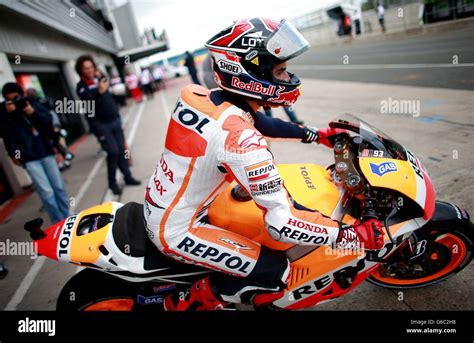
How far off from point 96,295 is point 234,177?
135cm

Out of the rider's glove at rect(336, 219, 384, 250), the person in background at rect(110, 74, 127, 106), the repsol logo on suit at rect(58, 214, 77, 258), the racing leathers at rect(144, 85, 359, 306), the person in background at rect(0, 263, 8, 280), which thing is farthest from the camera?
the person in background at rect(110, 74, 127, 106)

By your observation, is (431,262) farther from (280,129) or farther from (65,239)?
(65,239)

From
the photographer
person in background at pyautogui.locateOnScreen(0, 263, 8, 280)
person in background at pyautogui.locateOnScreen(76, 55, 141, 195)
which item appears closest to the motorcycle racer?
person in background at pyautogui.locateOnScreen(0, 263, 8, 280)

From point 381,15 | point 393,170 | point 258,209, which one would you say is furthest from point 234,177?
point 381,15

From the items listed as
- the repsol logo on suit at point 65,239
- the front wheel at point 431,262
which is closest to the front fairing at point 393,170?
the front wheel at point 431,262

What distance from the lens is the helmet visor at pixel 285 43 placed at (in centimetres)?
176

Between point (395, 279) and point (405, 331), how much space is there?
558 millimetres

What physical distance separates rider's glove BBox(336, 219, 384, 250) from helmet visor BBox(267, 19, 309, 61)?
103 centimetres

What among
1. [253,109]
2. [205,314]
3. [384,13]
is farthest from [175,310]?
[384,13]

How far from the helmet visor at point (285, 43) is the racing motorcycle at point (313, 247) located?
0.69 metres

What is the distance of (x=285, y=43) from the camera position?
1.79 m

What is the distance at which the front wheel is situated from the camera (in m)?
2.14

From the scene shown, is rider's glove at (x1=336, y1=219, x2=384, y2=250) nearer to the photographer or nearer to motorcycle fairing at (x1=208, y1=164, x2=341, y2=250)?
motorcycle fairing at (x1=208, y1=164, x2=341, y2=250)

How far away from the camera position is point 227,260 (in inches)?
75.5
